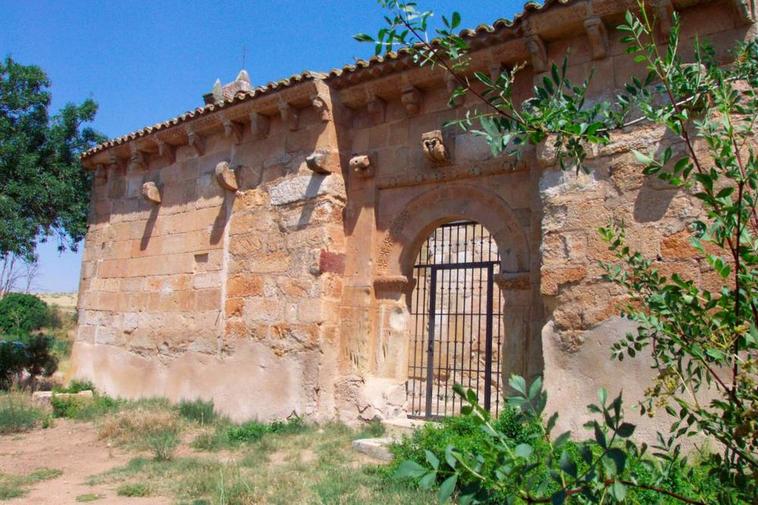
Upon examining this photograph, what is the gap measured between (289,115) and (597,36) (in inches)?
148

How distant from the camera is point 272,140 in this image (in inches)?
303

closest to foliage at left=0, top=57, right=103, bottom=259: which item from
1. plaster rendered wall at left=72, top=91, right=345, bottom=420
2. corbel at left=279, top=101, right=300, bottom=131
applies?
plaster rendered wall at left=72, top=91, right=345, bottom=420

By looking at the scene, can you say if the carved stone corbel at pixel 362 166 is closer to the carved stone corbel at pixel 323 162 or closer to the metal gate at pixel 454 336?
the carved stone corbel at pixel 323 162

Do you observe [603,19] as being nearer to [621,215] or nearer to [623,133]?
[623,133]

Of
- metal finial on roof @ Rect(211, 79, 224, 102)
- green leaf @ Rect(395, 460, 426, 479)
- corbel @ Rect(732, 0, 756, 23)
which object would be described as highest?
metal finial on roof @ Rect(211, 79, 224, 102)

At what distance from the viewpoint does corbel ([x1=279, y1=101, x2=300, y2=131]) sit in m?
7.29

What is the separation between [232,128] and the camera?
793 centimetres

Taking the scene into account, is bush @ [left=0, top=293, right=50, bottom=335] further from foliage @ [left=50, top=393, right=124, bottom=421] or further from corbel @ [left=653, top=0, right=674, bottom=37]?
corbel @ [left=653, top=0, right=674, bottom=37]

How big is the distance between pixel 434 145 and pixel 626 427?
17.1 feet

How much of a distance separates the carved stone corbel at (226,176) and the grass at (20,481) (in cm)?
390

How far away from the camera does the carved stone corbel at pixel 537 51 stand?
211 inches

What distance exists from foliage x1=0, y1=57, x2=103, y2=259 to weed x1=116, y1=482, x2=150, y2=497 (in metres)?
7.11

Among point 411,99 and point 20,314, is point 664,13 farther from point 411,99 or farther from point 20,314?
point 20,314

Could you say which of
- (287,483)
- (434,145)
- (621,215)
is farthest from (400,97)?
(287,483)
